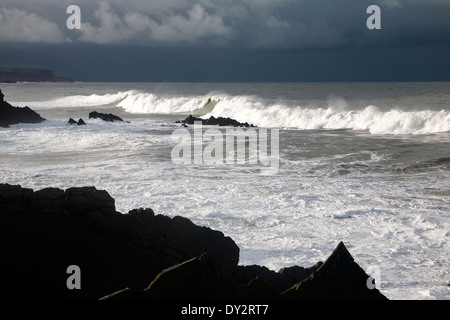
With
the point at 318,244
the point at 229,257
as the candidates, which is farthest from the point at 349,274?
the point at 318,244

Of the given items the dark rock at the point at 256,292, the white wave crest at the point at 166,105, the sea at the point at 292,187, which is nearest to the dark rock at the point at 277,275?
the dark rock at the point at 256,292

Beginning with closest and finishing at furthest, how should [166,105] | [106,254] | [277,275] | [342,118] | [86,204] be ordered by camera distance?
[277,275], [106,254], [86,204], [342,118], [166,105]

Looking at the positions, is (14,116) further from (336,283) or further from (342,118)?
(336,283)

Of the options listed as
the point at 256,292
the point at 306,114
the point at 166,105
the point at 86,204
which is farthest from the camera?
the point at 166,105

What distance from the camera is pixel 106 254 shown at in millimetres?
5863

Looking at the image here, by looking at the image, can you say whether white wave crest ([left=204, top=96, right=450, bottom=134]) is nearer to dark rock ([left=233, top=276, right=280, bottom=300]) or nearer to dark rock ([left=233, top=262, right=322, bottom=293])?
dark rock ([left=233, top=262, right=322, bottom=293])

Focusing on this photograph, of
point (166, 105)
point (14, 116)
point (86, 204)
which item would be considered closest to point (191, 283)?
point (86, 204)

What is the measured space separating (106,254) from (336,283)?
272 cm

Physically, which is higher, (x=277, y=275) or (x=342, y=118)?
(x=342, y=118)

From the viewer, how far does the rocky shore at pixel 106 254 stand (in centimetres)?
451

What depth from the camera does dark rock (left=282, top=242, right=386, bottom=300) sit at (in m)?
4.46

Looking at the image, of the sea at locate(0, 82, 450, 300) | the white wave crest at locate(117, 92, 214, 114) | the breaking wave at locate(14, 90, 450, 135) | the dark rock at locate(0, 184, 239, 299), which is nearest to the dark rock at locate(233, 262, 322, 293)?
the dark rock at locate(0, 184, 239, 299)

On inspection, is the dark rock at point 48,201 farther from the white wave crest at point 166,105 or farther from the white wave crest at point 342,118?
the white wave crest at point 166,105
